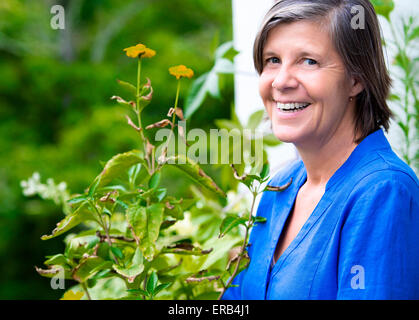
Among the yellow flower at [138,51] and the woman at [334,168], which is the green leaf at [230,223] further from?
the yellow flower at [138,51]

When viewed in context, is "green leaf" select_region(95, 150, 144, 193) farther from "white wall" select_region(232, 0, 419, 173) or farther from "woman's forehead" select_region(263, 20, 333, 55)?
"white wall" select_region(232, 0, 419, 173)

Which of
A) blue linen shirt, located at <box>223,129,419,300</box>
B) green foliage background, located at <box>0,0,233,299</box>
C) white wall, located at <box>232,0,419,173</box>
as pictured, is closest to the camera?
blue linen shirt, located at <box>223,129,419,300</box>

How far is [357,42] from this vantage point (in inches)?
35.4

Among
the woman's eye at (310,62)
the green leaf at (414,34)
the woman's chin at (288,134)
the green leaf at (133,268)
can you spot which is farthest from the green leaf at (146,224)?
the green leaf at (414,34)

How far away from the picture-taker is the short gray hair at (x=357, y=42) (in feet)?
2.93

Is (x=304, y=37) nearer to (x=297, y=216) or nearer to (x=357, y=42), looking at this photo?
(x=357, y=42)

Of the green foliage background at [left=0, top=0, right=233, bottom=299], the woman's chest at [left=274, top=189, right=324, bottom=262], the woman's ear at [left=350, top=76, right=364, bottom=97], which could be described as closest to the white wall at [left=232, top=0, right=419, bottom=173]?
the woman's chest at [left=274, top=189, right=324, bottom=262]

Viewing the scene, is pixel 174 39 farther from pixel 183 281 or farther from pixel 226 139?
pixel 183 281

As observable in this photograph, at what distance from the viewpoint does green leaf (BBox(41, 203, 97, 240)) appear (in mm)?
893

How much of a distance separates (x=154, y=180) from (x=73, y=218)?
17cm

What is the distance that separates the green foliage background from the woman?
10.5 feet

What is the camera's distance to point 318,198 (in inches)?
39.6

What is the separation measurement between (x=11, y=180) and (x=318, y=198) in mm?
3943
